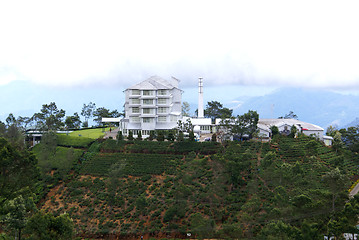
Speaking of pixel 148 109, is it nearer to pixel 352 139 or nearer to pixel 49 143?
pixel 49 143

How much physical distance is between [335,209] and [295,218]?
174 inches

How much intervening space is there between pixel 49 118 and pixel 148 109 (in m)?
22.1

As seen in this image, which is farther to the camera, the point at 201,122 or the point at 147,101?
the point at 201,122

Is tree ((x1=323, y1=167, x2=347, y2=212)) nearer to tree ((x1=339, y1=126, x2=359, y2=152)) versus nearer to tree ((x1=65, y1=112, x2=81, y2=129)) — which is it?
tree ((x1=339, y1=126, x2=359, y2=152))

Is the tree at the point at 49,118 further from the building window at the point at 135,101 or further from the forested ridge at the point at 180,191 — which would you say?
the building window at the point at 135,101

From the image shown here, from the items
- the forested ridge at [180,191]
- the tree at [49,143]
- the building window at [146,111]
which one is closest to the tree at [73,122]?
the forested ridge at [180,191]

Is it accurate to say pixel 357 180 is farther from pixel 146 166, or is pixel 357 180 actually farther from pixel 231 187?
pixel 146 166

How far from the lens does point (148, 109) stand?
61.2 m

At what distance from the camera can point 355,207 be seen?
94.3 feet

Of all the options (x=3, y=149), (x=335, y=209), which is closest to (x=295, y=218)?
(x=335, y=209)

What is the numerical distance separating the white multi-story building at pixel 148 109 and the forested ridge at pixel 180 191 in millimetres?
6492

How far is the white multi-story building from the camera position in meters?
60.7

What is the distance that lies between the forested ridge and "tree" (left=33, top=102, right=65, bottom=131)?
268 inches

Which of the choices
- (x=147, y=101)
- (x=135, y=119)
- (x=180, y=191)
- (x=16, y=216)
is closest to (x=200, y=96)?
(x=147, y=101)
